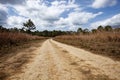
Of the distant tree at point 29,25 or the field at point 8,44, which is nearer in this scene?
the field at point 8,44

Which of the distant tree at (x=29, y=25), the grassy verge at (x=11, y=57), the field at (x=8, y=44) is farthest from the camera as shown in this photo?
the distant tree at (x=29, y=25)

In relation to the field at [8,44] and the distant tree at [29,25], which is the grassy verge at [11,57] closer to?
the field at [8,44]

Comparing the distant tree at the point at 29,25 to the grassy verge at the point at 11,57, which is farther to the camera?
the distant tree at the point at 29,25

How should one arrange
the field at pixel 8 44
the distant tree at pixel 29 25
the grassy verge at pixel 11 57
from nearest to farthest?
the grassy verge at pixel 11 57, the field at pixel 8 44, the distant tree at pixel 29 25

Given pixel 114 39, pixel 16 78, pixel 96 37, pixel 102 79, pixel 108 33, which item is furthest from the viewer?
pixel 96 37

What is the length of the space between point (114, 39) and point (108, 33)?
4.05 feet

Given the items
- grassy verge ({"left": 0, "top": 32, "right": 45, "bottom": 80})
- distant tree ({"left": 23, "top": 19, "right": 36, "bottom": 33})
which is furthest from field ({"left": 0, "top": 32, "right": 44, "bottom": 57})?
distant tree ({"left": 23, "top": 19, "right": 36, "bottom": 33})

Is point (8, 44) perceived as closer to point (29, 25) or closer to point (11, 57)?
point (11, 57)

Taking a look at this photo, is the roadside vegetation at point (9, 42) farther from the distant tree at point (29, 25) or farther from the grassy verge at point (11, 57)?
the distant tree at point (29, 25)

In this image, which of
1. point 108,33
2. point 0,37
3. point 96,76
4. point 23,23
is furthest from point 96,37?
point 23,23

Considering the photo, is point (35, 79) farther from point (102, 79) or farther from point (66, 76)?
point (102, 79)

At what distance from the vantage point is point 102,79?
396cm

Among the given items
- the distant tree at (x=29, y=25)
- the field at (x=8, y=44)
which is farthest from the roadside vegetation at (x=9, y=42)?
the distant tree at (x=29, y=25)

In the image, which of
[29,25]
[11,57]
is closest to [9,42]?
A: [11,57]
